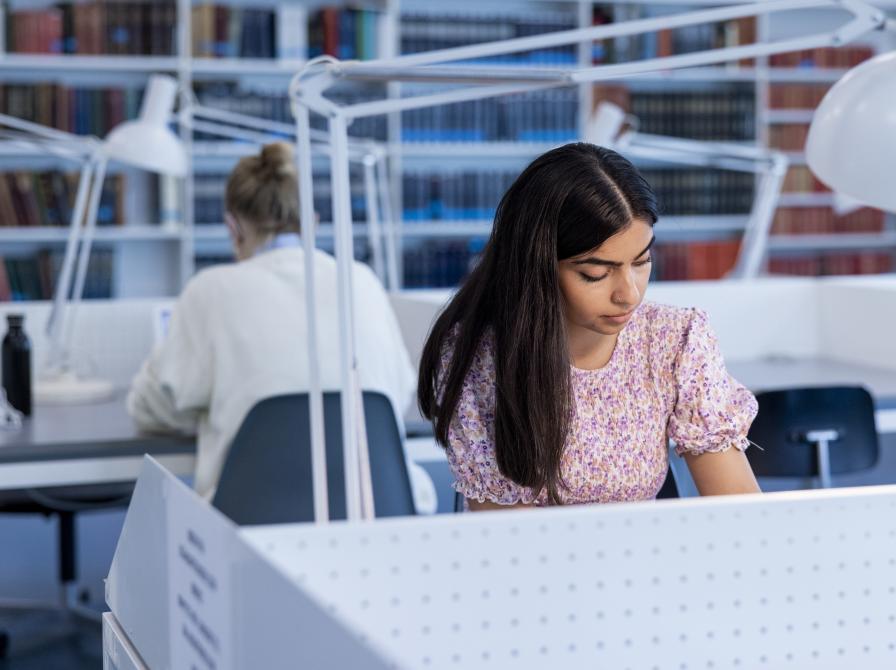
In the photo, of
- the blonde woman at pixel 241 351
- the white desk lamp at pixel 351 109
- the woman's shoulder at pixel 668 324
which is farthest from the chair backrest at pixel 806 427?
the white desk lamp at pixel 351 109

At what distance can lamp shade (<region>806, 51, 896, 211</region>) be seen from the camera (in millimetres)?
1438

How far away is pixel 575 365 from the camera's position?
5.53 ft

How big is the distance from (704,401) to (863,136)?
0.38 m

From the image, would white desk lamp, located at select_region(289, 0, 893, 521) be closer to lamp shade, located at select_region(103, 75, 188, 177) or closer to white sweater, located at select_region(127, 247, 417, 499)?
white sweater, located at select_region(127, 247, 417, 499)

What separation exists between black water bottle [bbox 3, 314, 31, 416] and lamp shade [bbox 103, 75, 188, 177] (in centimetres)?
47

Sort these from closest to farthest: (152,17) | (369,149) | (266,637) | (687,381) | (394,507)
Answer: (266,637)
(687,381)
(394,507)
(369,149)
(152,17)

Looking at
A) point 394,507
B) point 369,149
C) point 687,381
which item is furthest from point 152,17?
point 687,381

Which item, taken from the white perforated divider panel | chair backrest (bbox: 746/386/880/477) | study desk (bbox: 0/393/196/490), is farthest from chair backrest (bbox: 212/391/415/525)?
the white perforated divider panel

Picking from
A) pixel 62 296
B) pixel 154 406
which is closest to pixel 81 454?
pixel 154 406

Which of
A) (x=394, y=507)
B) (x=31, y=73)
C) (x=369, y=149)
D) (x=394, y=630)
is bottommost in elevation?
(x=394, y=507)

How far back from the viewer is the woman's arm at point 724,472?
162 centimetres

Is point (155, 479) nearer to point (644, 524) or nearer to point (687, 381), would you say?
point (644, 524)

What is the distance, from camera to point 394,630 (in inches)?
38.7

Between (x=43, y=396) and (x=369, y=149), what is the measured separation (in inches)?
40.8
